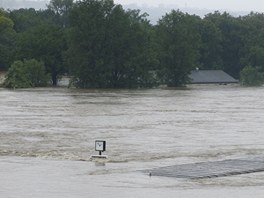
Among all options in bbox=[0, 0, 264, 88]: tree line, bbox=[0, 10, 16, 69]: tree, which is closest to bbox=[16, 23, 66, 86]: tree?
bbox=[0, 0, 264, 88]: tree line

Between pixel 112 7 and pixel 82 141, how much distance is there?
162ft

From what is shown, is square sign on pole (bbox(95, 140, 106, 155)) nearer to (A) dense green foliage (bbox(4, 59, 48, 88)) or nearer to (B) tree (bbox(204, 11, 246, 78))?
(A) dense green foliage (bbox(4, 59, 48, 88))

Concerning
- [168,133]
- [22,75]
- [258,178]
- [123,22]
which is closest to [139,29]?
[123,22]

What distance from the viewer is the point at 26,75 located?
71375 mm

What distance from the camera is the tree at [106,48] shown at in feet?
241

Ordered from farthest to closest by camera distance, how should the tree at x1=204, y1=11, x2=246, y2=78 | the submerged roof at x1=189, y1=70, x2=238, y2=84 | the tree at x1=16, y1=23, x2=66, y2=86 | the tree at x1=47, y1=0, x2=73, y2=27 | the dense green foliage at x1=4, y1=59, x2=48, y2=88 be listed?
the tree at x1=47, y1=0, x2=73, y2=27, the tree at x1=204, y1=11, x2=246, y2=78, the submerged roof at x1=189, y1=70, x2=238, y2=84, the tree at x1=16, y1=23, x2=66, y2=86, the dense green foliage at x1=4, y1=59, x2=48, y2=88

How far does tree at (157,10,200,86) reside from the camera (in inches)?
3105

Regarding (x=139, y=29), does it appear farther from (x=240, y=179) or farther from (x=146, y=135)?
(x=240, y=179)

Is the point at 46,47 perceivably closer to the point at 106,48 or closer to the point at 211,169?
the point at 106,48

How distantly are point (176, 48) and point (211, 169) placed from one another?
5889cm

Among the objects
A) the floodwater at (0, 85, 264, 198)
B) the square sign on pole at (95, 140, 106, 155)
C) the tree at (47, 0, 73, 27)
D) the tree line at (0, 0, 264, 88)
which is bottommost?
the floodwater at (0, 85, 264, 198)

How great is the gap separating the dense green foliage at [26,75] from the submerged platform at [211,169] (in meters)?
48.6

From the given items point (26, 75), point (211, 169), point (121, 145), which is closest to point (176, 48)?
point (26, 75)

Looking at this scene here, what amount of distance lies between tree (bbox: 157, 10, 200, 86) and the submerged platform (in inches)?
2246
